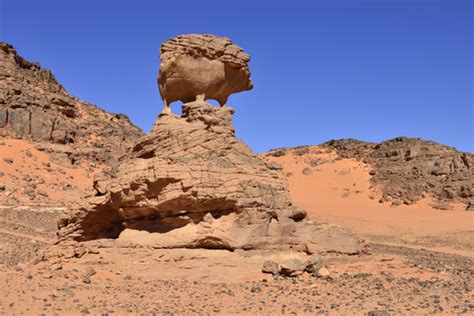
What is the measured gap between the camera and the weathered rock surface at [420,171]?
123 feet

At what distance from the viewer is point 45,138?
148 feet

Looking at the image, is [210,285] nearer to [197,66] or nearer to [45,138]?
[197,66]

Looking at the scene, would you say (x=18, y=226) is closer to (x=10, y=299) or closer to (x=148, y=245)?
(x=148, y=245)

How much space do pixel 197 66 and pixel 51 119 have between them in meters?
35.6

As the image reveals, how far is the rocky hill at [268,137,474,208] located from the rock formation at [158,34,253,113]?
87.0 ft

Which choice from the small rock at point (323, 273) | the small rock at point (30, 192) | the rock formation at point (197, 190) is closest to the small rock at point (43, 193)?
the small rock at point (30, 192)

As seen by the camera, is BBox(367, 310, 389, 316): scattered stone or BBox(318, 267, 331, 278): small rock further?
BBox(318, 267, 331, 278): small rock

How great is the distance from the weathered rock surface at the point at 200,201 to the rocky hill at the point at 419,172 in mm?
26485

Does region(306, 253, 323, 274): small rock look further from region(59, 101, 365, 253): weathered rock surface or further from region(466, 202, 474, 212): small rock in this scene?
region(466, 202, 474, 212): small rock

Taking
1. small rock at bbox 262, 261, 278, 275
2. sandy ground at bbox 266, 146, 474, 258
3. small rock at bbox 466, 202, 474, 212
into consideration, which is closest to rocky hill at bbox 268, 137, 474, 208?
small rock at bbox 466, 202, 474, 212

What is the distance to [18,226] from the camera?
23.8m

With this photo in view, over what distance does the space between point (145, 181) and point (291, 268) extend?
4090 mm

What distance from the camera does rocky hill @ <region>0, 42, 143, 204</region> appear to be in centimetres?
3659

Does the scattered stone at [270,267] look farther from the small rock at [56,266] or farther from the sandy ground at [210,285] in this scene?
the small rock at [56,266]
